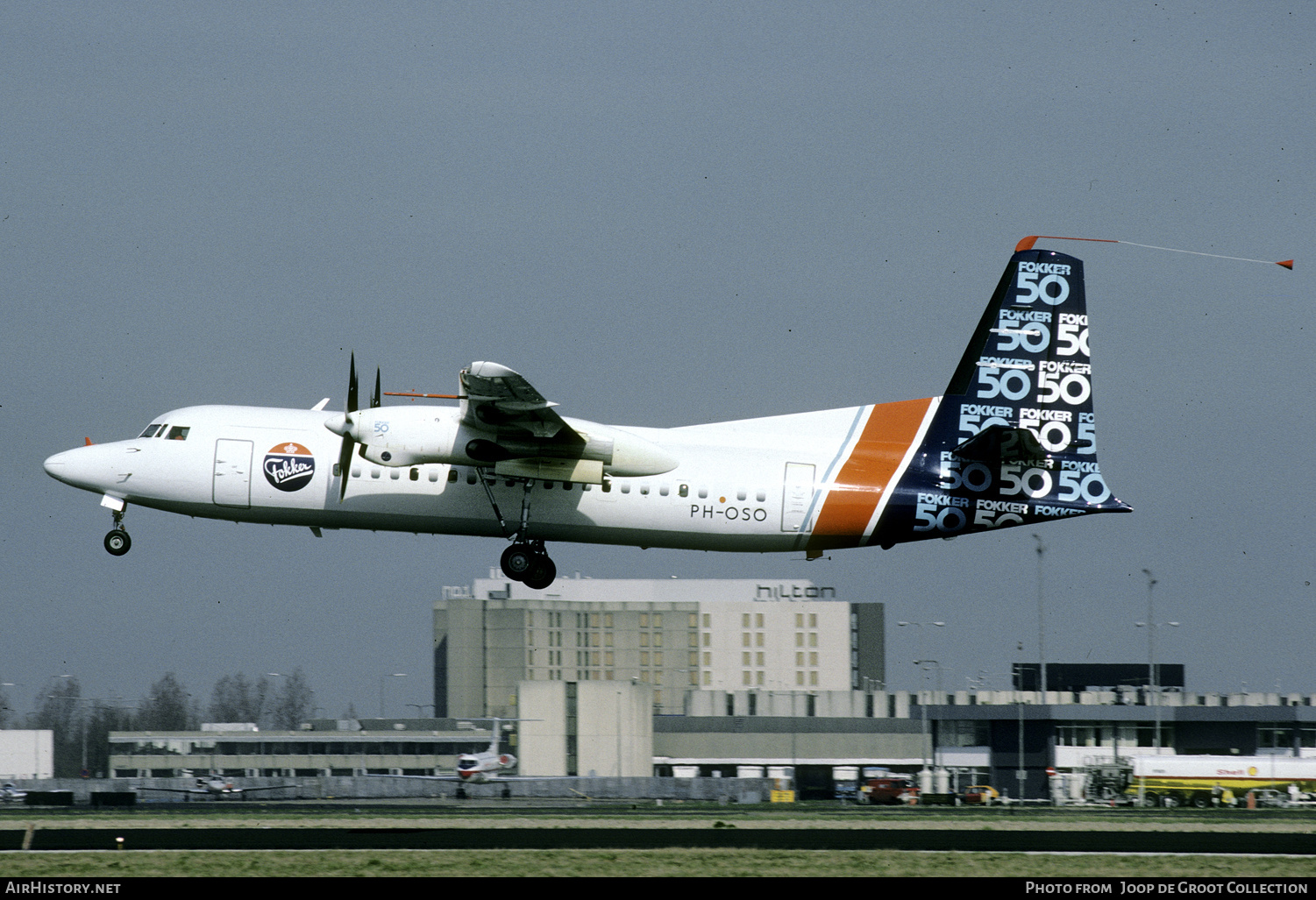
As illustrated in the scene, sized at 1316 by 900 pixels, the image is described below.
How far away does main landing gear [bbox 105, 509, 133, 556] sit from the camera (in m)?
26.2

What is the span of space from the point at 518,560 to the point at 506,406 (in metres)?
3.19

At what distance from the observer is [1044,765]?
64438 mm

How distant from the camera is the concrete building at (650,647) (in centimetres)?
10181

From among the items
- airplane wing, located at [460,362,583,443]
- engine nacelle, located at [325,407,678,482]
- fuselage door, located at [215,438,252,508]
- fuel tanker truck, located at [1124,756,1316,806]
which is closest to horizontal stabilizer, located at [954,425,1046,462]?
engine nacelle, located at [325,407,678,482]

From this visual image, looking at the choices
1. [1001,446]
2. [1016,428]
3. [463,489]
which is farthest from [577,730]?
[1016,428]

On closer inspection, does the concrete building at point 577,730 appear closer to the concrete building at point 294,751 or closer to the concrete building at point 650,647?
the concrete building at point 294,751

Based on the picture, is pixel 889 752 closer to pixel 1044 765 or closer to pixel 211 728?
pixel 1044 765

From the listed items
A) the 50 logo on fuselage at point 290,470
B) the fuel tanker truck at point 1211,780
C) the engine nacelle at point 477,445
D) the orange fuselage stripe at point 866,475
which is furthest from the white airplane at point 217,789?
the fuel tanker truck at point 1211,780

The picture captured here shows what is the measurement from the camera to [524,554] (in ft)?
82.0

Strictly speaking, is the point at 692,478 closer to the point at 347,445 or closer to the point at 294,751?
the point at 347,445

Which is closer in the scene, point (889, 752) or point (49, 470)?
point (49, 470)

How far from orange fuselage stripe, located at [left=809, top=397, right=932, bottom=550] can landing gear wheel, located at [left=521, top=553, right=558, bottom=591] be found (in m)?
4.54
